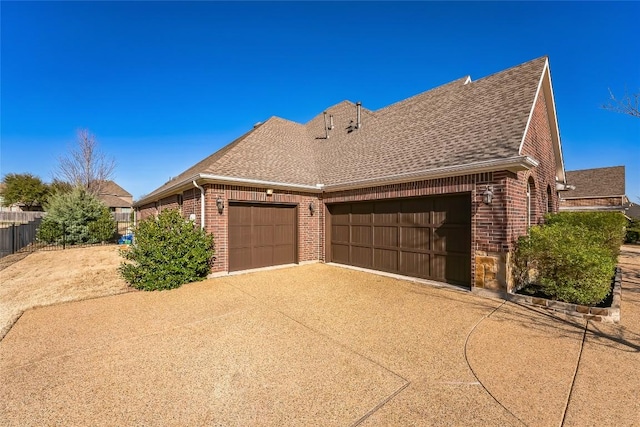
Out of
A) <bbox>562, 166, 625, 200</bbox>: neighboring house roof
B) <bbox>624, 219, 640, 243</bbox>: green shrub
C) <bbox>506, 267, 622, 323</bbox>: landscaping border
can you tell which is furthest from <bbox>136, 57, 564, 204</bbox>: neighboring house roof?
<bbox>562, 166, 625, 200</bbox>: neighboring house roof

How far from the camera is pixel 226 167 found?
8305 mm

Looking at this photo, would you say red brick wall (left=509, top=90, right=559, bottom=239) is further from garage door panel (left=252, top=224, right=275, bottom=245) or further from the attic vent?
garage door panel (left=252, top=224, right=275, bottom=245)

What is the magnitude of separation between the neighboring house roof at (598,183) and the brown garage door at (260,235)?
2770 centimetres

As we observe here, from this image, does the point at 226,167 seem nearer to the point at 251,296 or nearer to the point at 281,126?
the point at 251,296

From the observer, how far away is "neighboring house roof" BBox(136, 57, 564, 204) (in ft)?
Answer: 21.7

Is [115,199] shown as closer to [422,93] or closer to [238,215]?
[238,215]

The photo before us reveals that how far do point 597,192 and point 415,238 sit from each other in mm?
28448

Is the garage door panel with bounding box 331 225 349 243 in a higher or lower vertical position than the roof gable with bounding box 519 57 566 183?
lower

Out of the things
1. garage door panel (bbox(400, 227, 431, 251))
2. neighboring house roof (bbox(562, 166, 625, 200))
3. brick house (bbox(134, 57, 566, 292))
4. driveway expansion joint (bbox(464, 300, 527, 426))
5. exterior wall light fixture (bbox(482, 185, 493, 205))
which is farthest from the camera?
neighboring house roof (bbox(562, 166, 625, 200))

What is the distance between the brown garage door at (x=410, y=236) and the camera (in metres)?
6.65

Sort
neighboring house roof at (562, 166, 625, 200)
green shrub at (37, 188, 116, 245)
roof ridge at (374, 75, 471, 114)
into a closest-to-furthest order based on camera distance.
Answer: roof ridge at (374, 75, 471, 114) → green shrub at (37, 188, 116, 245) → neighboring house roof at (562, 166, 625, 200)

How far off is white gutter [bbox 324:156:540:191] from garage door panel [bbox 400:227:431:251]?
1.36m

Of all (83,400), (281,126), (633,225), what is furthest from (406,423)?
(633,225)

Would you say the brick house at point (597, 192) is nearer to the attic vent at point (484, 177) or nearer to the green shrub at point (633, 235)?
the green shrub at point (633, 235)
